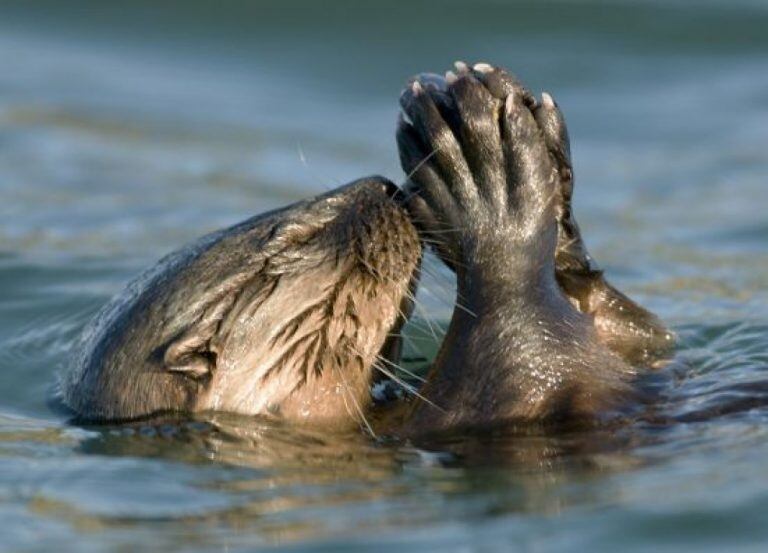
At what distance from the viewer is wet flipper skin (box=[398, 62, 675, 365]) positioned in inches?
253

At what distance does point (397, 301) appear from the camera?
6.53m

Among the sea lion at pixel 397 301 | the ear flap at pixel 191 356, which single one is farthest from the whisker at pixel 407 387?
the ear flap at pixel 191 356

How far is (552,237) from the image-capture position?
655 cm

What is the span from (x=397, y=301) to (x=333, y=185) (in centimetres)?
419

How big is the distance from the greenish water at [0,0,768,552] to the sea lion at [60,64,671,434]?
157 mm

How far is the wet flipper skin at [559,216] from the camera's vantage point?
21.1 ft

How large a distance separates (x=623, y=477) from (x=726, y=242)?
175 inches

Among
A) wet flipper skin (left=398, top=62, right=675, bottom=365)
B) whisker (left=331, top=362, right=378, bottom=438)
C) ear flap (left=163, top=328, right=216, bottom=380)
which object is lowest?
whisker (left=331, top=362, right=378, bottom=438)

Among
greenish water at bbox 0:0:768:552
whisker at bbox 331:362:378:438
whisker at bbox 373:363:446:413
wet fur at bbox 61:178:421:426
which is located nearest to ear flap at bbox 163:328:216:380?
wet fur at bbox 61:178:421:426

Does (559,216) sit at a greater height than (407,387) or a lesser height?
greater

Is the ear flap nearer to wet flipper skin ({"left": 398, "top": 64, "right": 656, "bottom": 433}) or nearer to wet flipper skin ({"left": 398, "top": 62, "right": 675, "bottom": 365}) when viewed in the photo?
wet flipper skin ({"left": 398, "top": 64, "right": 656, "bottom": 433})

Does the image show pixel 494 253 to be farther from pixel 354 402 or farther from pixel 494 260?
pixel 354 402

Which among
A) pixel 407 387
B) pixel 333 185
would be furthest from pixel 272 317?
pixel 333 185

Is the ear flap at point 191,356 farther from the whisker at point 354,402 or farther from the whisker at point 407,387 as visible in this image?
the whisker at point 407,387
